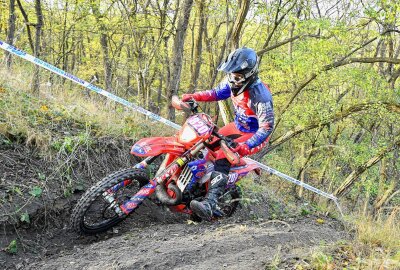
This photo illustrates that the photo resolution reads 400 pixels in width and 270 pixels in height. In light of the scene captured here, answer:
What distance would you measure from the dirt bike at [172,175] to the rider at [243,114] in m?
0.20

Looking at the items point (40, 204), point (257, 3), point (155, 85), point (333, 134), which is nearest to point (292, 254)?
point (40, 204)

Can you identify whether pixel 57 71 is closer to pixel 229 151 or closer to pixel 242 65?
pixel 242 65

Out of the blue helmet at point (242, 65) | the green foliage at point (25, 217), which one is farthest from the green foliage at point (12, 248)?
the blue helmet at point (242, 65)

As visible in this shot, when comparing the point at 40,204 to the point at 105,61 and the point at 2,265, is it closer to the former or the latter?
the point at 2,265

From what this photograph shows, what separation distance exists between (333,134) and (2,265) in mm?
16719

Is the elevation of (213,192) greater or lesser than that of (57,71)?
lesser


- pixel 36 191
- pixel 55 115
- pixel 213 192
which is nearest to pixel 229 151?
pixel 213 192

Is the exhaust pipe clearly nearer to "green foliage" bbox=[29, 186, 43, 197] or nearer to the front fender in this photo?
the front fender

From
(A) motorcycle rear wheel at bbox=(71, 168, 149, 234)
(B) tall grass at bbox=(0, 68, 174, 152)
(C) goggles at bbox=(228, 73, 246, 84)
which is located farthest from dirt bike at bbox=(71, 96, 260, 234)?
(B) tall grass at bbox=(0, 68, 174, 152)

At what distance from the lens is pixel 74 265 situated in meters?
3.50

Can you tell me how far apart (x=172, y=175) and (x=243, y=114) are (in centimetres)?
128

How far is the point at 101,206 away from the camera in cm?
449

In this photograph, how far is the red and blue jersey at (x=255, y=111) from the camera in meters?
4.46

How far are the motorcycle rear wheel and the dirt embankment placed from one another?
0.62ft
